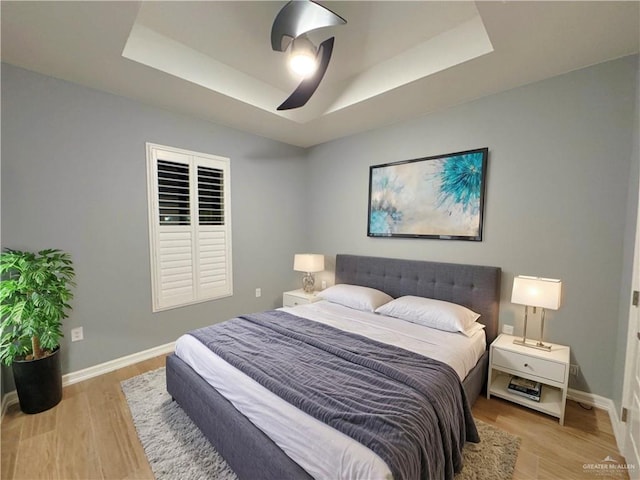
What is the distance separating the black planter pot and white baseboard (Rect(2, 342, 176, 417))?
0.67 feet

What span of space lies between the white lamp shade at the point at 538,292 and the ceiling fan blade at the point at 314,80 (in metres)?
2.17

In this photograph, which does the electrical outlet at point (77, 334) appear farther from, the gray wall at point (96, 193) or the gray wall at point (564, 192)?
the gray wall at point (564, 192)

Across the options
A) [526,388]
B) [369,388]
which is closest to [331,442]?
[369,388]

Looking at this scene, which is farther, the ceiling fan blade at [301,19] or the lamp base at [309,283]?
the lamp base at [309,283]

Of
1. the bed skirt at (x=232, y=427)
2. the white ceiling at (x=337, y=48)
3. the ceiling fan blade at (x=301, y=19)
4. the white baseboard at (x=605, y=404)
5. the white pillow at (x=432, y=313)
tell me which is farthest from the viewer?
the white pillow at (x=432, y=313)

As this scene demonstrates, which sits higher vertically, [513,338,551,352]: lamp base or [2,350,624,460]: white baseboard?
[513,338,551,352]: lamp base

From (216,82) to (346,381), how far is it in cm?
268

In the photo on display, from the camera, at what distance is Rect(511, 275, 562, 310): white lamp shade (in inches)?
79.6

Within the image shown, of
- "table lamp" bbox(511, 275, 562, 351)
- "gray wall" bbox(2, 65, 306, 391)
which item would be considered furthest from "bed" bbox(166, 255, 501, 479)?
"gray wall" bbox(2, 65, 306, 391)

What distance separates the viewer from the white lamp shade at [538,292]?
2.02 metres

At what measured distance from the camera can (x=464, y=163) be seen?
267cm

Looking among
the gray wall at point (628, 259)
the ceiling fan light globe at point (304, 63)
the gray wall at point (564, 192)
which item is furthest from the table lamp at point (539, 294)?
the ceiling fan light globe at point (304, 63)

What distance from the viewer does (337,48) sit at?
2.33 meters

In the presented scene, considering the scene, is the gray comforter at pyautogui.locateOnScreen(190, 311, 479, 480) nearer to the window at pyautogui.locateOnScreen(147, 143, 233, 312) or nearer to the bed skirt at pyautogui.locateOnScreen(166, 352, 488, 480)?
the bed skirt at pyautogui.locateOnScreen(166, 352, 488, 480)
